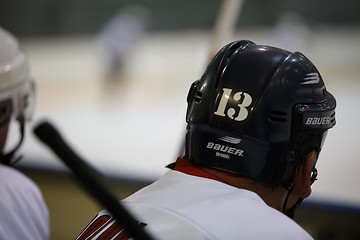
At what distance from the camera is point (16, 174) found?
1664 millimetres

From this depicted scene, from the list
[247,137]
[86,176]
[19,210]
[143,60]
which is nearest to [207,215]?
[247,137]

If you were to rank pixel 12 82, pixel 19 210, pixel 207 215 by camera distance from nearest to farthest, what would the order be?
1. pixel 207 215
2. pixel 19 210
3. pixel 12 82

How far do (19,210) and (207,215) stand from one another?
0.83 metres

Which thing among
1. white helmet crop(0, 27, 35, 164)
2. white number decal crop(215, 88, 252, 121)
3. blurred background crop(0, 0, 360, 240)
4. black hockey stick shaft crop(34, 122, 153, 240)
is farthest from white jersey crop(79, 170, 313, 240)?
blurred background crop(0, 0, 360, 240)

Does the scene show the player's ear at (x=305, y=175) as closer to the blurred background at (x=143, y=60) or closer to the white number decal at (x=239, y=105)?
the white number decal at (x=239, y=105)

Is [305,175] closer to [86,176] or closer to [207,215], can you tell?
[207,215]

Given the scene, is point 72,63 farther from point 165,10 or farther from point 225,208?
point 225,208

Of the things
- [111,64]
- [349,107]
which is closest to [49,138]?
[349,107]

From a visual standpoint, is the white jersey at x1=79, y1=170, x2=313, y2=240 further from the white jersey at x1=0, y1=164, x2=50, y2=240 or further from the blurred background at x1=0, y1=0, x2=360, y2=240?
the blurred background at x1=0, y1=0, x2=360, y2=240

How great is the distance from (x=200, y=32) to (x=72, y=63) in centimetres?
190

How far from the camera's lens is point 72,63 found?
8.41 metres

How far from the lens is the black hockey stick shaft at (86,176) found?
0.55 meters

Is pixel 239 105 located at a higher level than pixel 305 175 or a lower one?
higher

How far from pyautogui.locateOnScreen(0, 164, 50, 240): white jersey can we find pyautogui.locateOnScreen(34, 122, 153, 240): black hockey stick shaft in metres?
1.03
